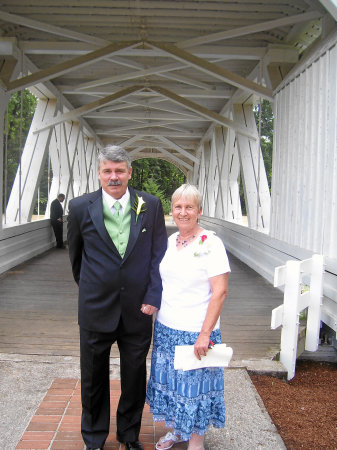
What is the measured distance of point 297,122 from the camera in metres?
5.96

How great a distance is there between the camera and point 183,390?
2.22 m

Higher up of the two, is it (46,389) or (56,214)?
(56,214)

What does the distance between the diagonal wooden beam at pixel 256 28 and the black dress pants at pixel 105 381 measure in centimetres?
489

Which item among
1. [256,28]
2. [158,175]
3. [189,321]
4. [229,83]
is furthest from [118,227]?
[158,175]

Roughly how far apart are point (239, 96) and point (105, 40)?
4.12 metres

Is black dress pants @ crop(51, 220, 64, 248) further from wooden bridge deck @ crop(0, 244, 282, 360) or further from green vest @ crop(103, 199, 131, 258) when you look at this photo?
green vest @ crop(103, 199, 131, 258)

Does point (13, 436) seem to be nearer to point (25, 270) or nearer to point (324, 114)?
point (324, 114)

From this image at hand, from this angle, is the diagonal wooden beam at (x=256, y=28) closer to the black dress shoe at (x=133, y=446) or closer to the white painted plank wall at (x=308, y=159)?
the white painted plank wall at (x=308, y=159)

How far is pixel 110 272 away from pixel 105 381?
622 mm

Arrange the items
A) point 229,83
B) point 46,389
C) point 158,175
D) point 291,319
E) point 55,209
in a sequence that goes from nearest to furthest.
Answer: point 46,389, point 291,319, point 229,83, point 55,209, point 158,175

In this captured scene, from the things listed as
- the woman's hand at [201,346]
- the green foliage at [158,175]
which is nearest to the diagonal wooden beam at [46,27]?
the woman's hand at [201,346]

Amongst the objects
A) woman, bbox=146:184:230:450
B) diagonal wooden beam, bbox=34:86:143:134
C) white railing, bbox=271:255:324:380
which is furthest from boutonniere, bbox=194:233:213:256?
diagonal wooden beam, bbox=34:86:143:134

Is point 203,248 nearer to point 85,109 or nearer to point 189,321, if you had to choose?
point 189,321

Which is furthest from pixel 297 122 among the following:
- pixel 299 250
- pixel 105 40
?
pixel 105 40
